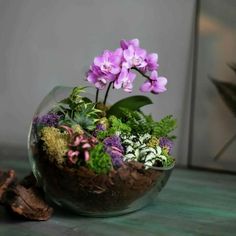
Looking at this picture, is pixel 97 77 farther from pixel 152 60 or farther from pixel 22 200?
pixel 22 200

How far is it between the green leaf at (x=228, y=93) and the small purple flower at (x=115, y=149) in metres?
0.44

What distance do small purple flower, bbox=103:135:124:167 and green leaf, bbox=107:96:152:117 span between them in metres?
0.09

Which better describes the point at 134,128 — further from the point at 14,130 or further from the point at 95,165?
the point at 14,130

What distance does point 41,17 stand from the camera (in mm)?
1152

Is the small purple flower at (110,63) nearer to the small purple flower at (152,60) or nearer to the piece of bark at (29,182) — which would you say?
the small purple flower at (152,60)

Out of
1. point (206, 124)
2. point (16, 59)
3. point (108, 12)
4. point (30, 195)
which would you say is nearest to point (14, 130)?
point (16, 59)

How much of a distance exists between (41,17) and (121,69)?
23.0 inches

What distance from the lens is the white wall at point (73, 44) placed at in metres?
1.04

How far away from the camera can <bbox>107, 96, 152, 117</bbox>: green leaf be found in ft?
2.34

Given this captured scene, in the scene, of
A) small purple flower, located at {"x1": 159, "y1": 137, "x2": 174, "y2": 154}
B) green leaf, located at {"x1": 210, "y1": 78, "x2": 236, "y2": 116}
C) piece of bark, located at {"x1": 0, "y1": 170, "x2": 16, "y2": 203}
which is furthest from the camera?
green leaf, located at {"x1": 210, "y1": 78, "x2": 236, "y2": 116}

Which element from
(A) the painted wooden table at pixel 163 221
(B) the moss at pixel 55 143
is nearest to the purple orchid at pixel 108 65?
(B) the moss at pixel 55 143

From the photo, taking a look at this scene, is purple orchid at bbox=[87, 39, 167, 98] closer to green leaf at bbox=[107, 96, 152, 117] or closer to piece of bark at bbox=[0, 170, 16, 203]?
green leaf at bbox=[107, 96, 152, 117]

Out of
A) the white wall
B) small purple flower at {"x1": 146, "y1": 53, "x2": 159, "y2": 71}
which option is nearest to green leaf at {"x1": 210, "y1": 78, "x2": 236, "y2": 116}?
the white wall

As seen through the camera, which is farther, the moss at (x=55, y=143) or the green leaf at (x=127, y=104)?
the green leaf at (x=127, y=104)
